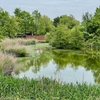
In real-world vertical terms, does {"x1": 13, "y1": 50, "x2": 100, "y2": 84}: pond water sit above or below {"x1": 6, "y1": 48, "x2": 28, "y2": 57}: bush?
below

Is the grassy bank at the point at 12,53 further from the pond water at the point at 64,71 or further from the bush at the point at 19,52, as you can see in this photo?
the pond water at the point at 64,71

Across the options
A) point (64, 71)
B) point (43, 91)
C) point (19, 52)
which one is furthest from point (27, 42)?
point (43, 91)

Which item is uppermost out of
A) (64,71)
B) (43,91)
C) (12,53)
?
(43,91)

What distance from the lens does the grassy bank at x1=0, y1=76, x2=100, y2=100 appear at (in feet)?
12.0

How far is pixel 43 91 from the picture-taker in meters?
3.86

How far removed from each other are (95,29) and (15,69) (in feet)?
51.7

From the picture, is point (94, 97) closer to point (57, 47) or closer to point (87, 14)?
point (57, 47)

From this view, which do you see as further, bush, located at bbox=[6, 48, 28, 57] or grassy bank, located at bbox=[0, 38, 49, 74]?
bush, located at bbox=[6, 48, 28, 57]

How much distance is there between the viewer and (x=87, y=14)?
118 feet

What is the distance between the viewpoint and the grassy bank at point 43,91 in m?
3.65

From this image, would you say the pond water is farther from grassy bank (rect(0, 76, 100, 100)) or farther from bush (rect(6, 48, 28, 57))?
bush (rect(6, 48, 28, 57))

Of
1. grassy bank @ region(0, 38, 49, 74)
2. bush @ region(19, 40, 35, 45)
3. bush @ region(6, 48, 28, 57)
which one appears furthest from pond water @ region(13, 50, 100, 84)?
bush @ region(19, 40, 35, 45)

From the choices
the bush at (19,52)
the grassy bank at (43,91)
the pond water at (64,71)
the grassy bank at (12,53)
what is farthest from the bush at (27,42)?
the grassy bank at (43,91)

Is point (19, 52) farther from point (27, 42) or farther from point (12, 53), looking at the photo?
point (27, 42)
